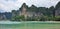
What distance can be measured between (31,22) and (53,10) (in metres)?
0.39

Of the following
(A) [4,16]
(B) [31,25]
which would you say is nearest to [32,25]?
(B) [31,25]

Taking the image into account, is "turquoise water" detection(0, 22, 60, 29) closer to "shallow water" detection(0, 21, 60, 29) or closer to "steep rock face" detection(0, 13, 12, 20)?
"shallow water" detection(0, 21, 60, 29)

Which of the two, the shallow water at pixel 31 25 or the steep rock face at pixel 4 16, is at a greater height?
the steep rock face at pixel 4 16

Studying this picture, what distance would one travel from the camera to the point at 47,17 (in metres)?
1.96

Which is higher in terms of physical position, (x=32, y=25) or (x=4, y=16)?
(x=4, y=16)

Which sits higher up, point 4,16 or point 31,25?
point 4,16

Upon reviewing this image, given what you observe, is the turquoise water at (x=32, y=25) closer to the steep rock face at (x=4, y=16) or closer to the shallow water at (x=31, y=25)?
the shallow water at (x=31, y=25)

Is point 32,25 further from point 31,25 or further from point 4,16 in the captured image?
point 4,16

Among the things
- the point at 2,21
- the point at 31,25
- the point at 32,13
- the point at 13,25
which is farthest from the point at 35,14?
the point at 2,21

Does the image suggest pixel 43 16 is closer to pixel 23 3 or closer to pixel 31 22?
pixel 31 22

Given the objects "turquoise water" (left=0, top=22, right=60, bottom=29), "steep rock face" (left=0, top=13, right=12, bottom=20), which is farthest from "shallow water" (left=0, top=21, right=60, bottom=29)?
"steep rock face" (left=0, top=13, right=12, bottom=20)

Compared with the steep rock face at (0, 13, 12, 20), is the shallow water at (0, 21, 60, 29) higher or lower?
lower

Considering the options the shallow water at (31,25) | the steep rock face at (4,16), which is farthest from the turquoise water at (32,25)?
the steep rock face at (4,16)

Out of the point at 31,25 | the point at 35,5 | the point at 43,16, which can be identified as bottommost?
the point at 31,25
